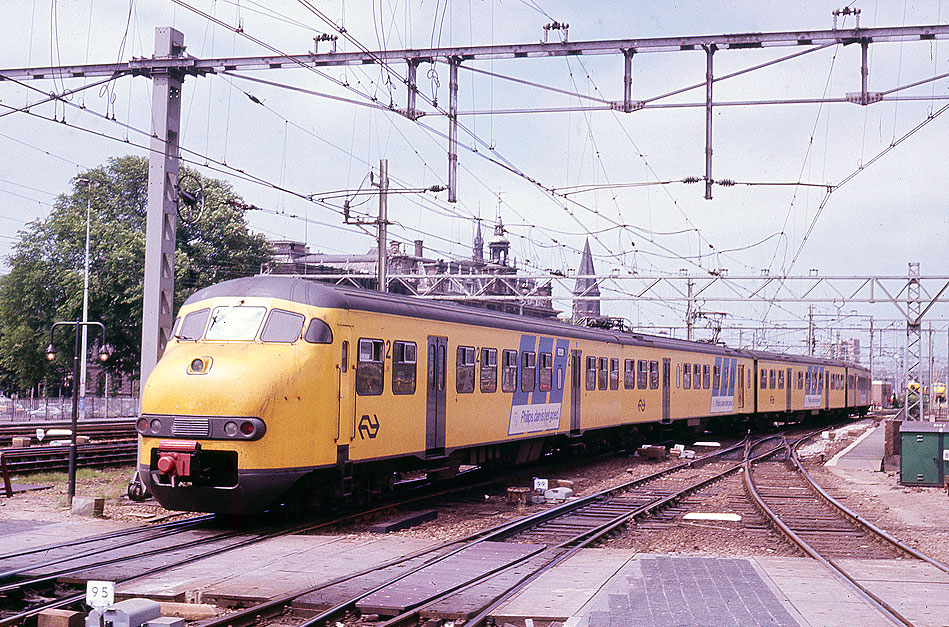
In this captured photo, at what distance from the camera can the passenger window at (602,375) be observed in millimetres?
25297

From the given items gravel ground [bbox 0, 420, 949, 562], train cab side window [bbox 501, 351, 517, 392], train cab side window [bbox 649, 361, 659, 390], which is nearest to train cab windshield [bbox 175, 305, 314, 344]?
gravel ground [bbox 0, 420, 949, 562]

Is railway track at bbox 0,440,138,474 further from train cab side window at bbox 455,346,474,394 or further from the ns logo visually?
the ns logo

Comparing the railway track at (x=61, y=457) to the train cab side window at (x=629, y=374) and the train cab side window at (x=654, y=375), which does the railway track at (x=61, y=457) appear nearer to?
the train cab side window at (x=629, y=374)

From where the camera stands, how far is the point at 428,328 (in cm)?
1630

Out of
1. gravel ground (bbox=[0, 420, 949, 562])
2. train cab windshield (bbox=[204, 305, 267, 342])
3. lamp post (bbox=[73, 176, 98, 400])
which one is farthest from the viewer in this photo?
lamp post (bbox=[73, 176, 98, 400])

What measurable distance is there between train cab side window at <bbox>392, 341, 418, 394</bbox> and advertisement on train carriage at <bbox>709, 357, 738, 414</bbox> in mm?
21608

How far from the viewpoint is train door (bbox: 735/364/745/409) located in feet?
127

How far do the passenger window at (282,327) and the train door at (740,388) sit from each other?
1105 inches

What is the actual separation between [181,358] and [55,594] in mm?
4184

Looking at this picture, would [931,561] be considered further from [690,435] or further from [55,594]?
[690,435]

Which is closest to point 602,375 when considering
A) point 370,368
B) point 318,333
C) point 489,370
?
point 489,370

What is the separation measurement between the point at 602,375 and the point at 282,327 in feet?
44.4

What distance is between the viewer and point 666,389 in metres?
30.8

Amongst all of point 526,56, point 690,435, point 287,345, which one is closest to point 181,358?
point 287,345
